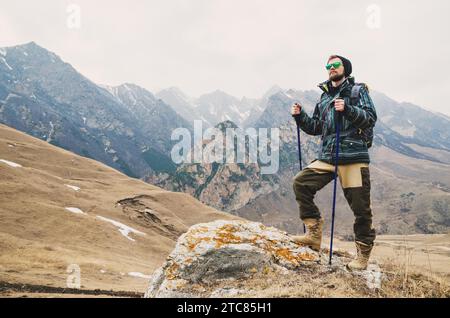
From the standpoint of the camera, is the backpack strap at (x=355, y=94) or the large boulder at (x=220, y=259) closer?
the large boulder at (x=220, y=259)

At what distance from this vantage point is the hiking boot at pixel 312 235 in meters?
8.85

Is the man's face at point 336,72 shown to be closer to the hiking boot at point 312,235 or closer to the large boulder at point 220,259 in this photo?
the hiking boot at point 312,235

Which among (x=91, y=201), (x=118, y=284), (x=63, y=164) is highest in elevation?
(x=63, y=164)

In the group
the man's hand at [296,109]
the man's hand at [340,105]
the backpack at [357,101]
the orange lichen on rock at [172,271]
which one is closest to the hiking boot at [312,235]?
the backpack at [357,101]

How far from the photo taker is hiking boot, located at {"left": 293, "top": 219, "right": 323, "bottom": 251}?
29.0ft

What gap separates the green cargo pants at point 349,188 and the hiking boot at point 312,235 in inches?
6.8

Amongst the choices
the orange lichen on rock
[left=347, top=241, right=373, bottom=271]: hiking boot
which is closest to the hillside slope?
the orange lichen on rock

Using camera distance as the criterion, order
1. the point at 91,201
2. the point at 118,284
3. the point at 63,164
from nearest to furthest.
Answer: the point at 118,284 < the point at 91,201 < the point at 63,164

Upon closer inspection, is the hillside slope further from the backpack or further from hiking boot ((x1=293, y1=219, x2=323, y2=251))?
the backpack

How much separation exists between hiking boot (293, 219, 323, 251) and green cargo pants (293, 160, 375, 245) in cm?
17

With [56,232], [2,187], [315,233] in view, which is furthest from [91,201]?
[315,233]
